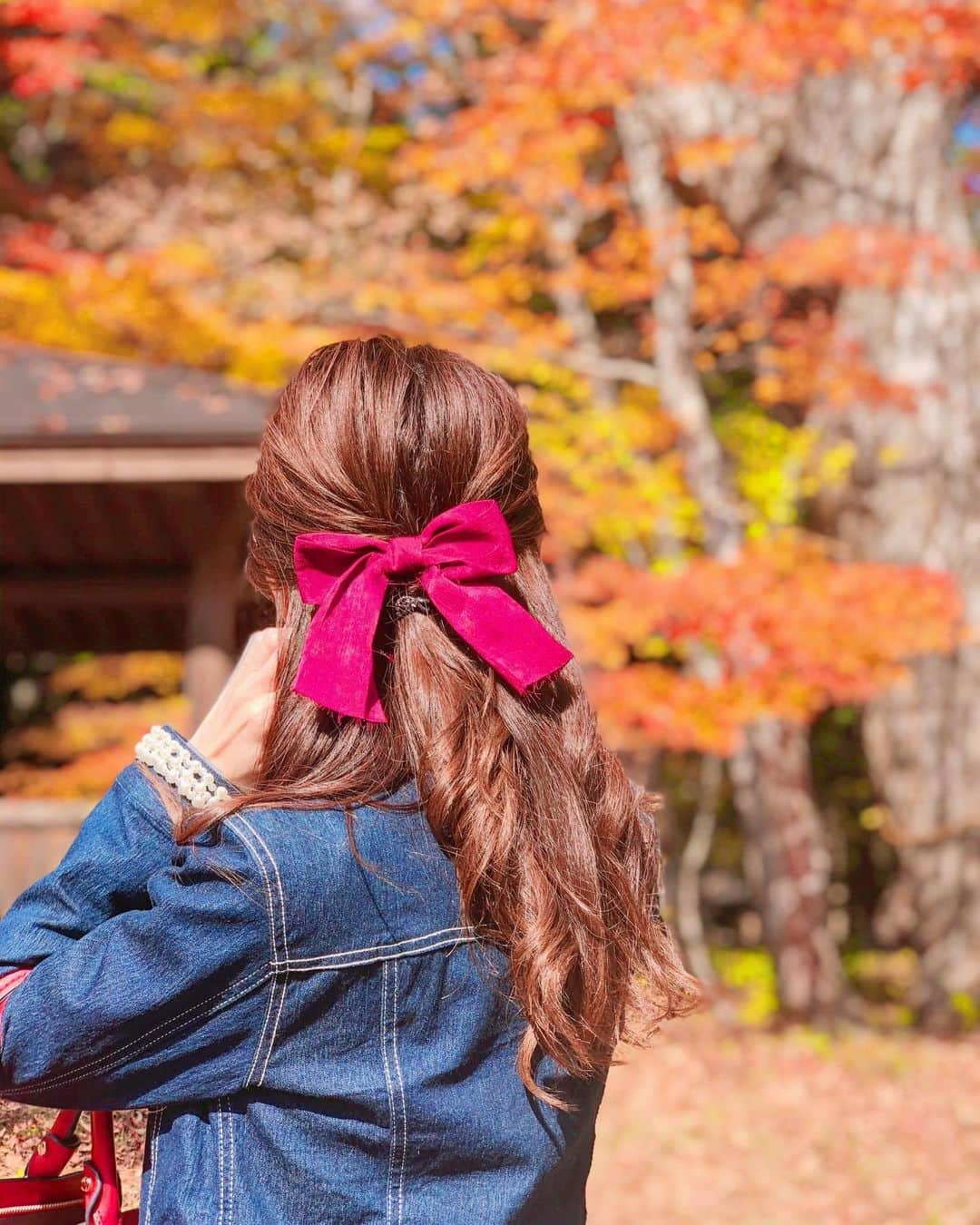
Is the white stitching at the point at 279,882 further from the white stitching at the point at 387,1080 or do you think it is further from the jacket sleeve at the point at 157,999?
the white stitching at the point at 387,1080

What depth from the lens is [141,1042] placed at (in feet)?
3.68

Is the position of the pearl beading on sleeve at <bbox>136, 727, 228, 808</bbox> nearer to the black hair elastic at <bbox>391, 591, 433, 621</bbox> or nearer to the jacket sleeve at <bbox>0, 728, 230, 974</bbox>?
the jacket sleeve at <bbox>0, 728, 230, 974</bbox>

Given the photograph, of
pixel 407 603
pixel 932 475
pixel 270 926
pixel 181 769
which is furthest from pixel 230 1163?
pixel 932 475

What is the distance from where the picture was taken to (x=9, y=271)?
865 cm

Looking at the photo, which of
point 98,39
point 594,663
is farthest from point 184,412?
point 98,39

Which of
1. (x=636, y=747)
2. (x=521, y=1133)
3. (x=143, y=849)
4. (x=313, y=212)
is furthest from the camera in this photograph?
(x=313, y=212)

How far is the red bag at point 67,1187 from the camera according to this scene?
1.25 m

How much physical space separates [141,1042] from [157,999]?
0.06 m

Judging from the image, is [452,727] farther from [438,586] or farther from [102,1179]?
[102,1179]

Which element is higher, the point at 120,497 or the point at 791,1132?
the point at 120,497

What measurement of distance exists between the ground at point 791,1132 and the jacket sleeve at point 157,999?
3.65 m

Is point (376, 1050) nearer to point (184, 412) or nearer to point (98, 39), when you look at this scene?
point (184, 412)

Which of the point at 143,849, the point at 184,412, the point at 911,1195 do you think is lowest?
the point at 911,1195

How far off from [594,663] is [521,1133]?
22.0ft
